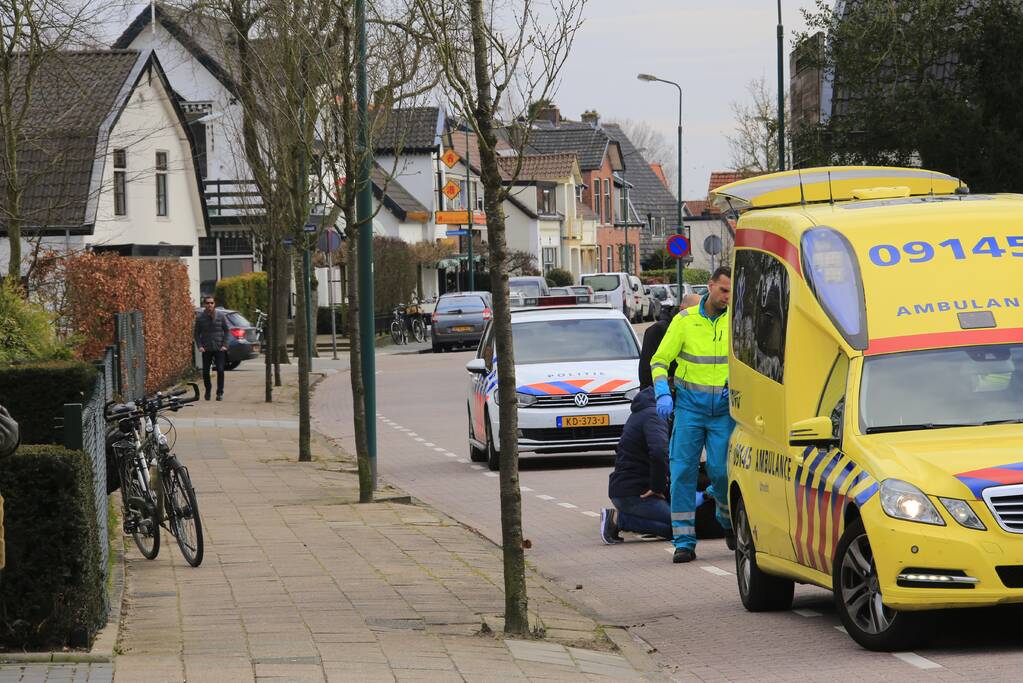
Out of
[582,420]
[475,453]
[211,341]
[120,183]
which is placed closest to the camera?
[582,420]

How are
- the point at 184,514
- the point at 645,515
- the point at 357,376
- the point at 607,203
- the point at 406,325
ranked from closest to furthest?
the point at 184,514 < the point at 645,515 < the point at 357,376 < the point at 406,325 < the point at 607,203

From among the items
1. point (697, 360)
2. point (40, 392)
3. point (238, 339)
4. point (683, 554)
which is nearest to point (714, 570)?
point (683, 554)

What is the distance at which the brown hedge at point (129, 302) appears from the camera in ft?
84.9

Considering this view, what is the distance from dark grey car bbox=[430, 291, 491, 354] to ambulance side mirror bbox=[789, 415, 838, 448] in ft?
134

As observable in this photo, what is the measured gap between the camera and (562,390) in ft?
61.5

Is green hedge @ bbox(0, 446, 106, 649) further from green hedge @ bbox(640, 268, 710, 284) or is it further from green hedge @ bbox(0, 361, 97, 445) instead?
green hedge @ bbox(640, 268, 710, 284)

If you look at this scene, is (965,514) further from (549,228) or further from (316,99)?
(549,228)

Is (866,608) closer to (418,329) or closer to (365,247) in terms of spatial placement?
(365,247)

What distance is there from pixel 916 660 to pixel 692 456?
3.92 metres

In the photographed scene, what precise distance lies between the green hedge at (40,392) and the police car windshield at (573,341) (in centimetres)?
603

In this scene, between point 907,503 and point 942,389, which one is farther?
point 942,389

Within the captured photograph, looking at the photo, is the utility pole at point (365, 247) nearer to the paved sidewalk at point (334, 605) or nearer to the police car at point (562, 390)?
the paved sidewalk at point (334, 605)

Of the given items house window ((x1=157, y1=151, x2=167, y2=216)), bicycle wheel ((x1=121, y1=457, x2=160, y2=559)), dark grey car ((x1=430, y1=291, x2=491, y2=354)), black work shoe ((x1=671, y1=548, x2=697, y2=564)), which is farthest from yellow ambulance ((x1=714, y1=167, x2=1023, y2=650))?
dark grey car ((x1=430, y1=291, x2=491, y2=354))

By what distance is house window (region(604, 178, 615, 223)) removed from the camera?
349 feet
